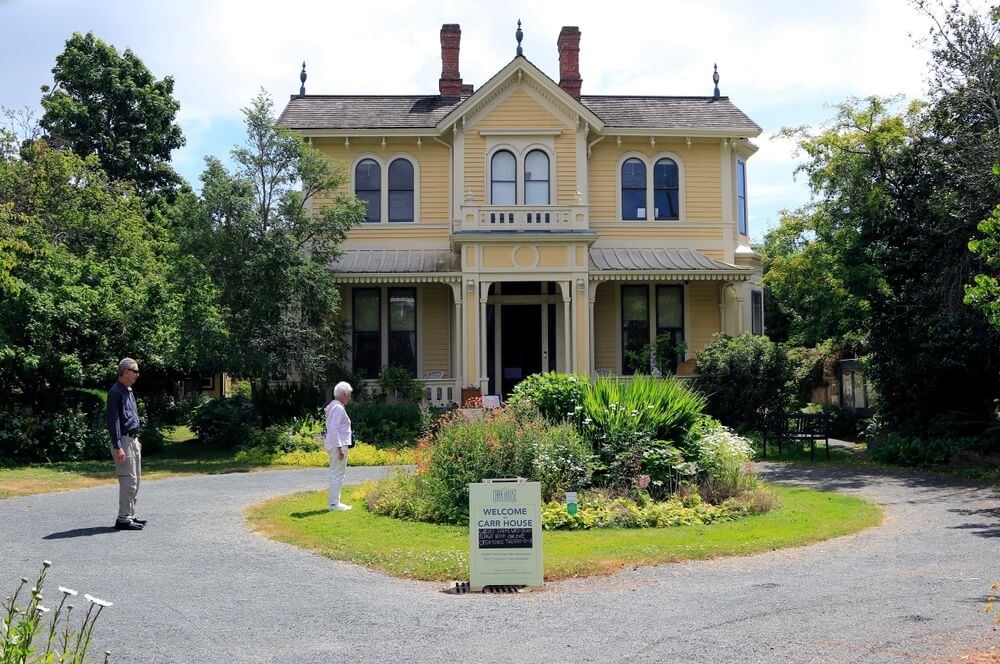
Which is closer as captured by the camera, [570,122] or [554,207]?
[554,207]

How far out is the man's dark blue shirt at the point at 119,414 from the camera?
10.6m

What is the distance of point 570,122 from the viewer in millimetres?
24422

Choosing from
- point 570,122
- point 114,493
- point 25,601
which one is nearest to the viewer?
point 25,601

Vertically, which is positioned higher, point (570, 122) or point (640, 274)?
point (570, 122)

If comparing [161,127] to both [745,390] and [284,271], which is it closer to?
[284,271]

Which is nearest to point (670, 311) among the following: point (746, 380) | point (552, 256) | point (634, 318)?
point (634, 318)

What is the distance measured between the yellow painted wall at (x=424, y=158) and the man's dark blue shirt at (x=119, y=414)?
48.9 feet

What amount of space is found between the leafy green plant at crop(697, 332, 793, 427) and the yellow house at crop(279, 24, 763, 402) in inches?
66.0

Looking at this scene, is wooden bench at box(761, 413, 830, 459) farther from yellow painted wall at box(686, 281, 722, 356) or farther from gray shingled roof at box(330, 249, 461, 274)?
gray shingled roof at box(330, 249, 461, 274)

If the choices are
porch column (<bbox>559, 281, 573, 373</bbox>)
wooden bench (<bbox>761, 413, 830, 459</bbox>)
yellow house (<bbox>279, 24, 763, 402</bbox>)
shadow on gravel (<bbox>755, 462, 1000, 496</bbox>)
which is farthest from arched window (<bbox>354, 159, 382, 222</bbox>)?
shadow on gravel (<bbox>755, 462, 1000, 496</bbox>)

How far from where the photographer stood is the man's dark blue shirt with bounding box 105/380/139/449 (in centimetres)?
1060

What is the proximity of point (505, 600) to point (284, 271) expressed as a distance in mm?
13765

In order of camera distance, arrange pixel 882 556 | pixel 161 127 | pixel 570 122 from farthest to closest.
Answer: pixel 161 127, pixel 570 122, pixel 882 556

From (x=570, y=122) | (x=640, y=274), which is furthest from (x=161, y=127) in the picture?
(x=640, y=274)
